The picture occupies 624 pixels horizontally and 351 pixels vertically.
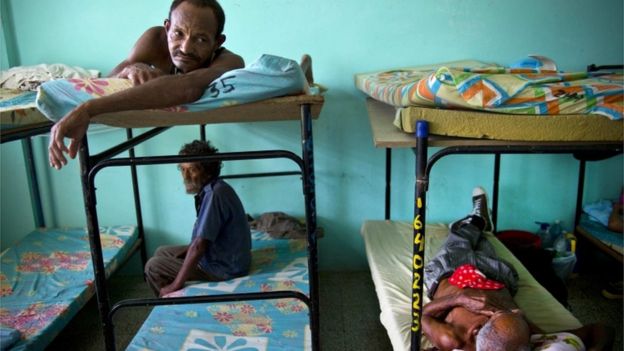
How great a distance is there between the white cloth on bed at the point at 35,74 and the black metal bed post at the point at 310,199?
1.26 m

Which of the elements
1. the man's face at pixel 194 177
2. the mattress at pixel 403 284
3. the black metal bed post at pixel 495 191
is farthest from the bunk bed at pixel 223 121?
the black metal bed post at pixel 495 191

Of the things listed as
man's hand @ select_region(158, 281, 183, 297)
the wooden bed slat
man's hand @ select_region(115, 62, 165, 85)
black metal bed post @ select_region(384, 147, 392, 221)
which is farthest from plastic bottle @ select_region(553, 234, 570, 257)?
man's hand @ select_region(115, 62, 165, 85)

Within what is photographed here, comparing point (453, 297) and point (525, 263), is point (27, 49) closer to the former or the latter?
point (453, 297)

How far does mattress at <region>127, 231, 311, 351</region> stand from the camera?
187cm

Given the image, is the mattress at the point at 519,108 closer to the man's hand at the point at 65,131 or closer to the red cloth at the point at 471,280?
the red cloth at the point at 471,280

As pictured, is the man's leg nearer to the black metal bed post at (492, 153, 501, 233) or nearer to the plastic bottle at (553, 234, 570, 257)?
the black metal bed post at (492, 153, 501, 233)

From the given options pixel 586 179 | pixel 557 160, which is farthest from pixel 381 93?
pixel 586 179

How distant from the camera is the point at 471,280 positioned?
5.85 feet

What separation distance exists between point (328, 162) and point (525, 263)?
1243 millimetres

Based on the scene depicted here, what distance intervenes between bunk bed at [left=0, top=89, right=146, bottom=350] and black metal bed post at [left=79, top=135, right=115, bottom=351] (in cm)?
3

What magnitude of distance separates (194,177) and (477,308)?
1464mm

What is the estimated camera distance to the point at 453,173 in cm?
288

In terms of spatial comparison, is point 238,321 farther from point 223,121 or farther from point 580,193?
point 580,193

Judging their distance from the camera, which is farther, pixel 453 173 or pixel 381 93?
pixel 453 173
